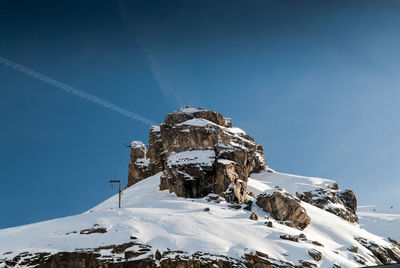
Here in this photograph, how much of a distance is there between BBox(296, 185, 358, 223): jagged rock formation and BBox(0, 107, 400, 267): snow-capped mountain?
49 centimetres

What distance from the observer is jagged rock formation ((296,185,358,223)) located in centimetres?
6638

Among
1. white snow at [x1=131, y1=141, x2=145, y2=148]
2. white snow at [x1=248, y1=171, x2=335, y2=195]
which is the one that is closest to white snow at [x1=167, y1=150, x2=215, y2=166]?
white snow at [x1=248, y1=171, x2=335, y2=195]

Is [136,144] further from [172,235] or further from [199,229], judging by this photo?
[172,235]

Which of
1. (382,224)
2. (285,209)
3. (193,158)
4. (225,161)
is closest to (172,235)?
(285,209)

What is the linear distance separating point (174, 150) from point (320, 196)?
122ft

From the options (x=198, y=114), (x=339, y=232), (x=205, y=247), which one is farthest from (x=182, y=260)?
(x=198, y=114)

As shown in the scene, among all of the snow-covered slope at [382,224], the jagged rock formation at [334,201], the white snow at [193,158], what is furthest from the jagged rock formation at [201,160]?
the snow-covered slope at [382,224]

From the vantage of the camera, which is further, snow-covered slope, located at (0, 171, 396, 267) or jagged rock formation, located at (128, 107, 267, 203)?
jagged rock formation, located at (128, 107, 267, 203)

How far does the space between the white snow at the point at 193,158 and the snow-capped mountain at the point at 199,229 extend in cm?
17

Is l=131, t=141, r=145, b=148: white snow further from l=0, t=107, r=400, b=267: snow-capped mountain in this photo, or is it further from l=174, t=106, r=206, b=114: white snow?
l=174, t=106, r=206, b=114: white snow

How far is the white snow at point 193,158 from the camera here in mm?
50031

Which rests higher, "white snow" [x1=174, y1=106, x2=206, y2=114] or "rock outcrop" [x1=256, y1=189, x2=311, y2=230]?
"white snow" [x1=174, y1=106, x2=206, y2=114]

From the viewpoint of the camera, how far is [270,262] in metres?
26.7

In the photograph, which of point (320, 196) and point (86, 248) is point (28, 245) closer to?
point (86, 248)
